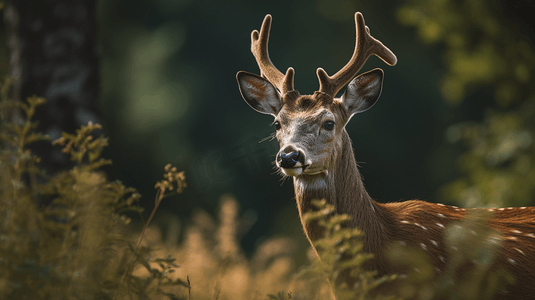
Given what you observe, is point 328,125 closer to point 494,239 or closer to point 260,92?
point 260,92

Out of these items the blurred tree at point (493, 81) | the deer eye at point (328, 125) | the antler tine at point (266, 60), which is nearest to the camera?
the deer eye at point (328, 125)

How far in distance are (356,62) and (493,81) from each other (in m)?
2.06

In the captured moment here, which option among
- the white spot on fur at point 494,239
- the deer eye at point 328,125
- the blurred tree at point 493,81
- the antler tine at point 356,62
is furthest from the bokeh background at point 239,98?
the white spot on fur at point 494,239

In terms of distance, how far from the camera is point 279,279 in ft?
12.8

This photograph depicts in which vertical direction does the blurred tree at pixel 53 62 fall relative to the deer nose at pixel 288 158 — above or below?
above

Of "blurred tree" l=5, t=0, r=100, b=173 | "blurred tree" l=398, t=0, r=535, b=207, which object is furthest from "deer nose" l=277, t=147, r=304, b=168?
"blurred tree" l=398, t=0, r=535, b=207

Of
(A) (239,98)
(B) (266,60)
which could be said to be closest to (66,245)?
(B) (266,60)

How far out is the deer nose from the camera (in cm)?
319

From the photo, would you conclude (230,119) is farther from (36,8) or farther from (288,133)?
(288,133)

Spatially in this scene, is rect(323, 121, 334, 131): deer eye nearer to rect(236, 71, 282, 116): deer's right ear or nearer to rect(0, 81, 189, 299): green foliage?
rect(236, 71, 282, 116): deer's right ear

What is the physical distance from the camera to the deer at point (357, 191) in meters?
3.23

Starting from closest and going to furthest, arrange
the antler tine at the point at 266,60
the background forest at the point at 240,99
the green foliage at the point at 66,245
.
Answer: the green foliage at the point at 66,245 < the antler tine at the point at 266,60 < the background forest at the point at 240,99

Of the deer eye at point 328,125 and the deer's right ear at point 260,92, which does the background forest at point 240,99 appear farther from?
the deer eye at point 328,125

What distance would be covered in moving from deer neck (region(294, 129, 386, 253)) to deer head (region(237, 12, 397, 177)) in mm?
62
